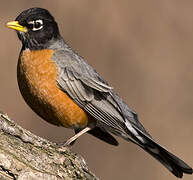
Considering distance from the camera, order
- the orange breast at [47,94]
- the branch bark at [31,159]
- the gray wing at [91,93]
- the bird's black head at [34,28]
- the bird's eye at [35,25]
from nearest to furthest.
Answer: the branch bark at [31,159] < the orange breast at [47,94] < the gray wing at [91,93] < the bird's black head at [34,28] < the bird's eye at [35,25]

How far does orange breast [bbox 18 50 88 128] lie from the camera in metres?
5.89

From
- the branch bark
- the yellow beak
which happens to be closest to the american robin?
the yellow beak

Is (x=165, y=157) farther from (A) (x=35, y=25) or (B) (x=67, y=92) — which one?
(A) (x=35, y=25)

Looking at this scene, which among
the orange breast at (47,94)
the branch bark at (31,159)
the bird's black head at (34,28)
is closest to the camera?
the branch bark at (31,159)

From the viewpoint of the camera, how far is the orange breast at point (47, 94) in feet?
19.3

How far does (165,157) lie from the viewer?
6121 mm

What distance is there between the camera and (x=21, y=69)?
6.14 metres

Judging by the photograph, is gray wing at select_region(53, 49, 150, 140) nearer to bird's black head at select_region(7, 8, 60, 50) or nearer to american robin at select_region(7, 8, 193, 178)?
american robin at select_region(7, 8, 193, 178)

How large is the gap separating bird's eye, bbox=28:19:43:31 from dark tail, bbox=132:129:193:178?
1727 mm

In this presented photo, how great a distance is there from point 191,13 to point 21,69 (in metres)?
5.17

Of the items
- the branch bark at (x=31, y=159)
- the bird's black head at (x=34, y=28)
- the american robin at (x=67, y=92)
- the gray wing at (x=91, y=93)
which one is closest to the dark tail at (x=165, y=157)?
the american robin at (x=67, y=92)

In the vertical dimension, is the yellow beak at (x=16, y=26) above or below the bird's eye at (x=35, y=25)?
above

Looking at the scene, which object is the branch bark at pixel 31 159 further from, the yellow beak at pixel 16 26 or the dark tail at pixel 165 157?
the yellow beak at pixel 16 26

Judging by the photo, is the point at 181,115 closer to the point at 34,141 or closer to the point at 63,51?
the point at 63,51
